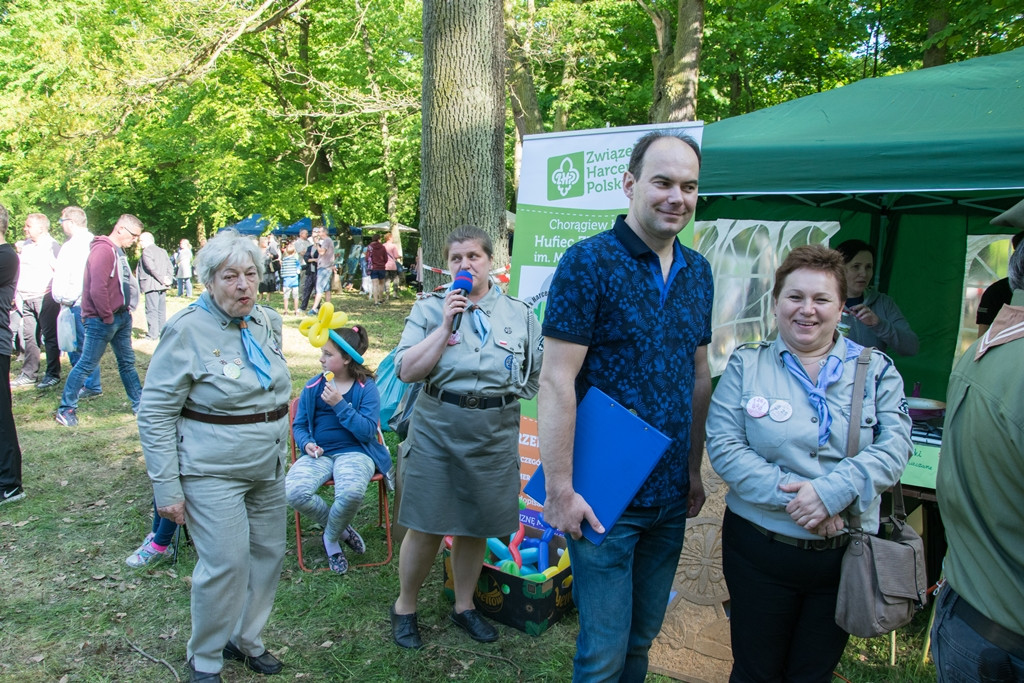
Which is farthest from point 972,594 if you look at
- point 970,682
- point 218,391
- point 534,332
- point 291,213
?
point 291,213

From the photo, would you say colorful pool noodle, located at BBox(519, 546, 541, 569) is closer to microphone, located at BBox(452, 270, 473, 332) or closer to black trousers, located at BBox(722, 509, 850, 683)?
microphone, located at BBox(452, 270, 473, 332)

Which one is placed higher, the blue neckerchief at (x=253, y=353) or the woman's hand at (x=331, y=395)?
the blue neckerchief at (x=253, y=353)

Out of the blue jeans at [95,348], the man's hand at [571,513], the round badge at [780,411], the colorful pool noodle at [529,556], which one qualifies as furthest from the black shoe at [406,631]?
the blue jeans at [95,348]

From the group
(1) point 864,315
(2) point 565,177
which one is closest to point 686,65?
(1) point 864,315

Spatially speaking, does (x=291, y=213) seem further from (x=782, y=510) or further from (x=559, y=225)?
(x=782, y=510)

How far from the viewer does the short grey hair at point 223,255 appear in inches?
103

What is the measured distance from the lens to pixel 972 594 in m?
1.44

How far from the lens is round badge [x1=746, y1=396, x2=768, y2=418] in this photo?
2.04 meters

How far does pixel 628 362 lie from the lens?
6.19 ft

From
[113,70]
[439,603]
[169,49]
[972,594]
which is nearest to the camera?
[972,594]

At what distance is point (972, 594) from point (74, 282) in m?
8.14

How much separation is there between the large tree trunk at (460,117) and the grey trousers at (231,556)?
191 centimetres

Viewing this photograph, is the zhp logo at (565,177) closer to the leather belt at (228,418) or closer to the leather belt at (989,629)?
the leather belt at (228,418)

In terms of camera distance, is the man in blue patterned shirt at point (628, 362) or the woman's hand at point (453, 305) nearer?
the man in blue patterned shirt at point (628, 362)
